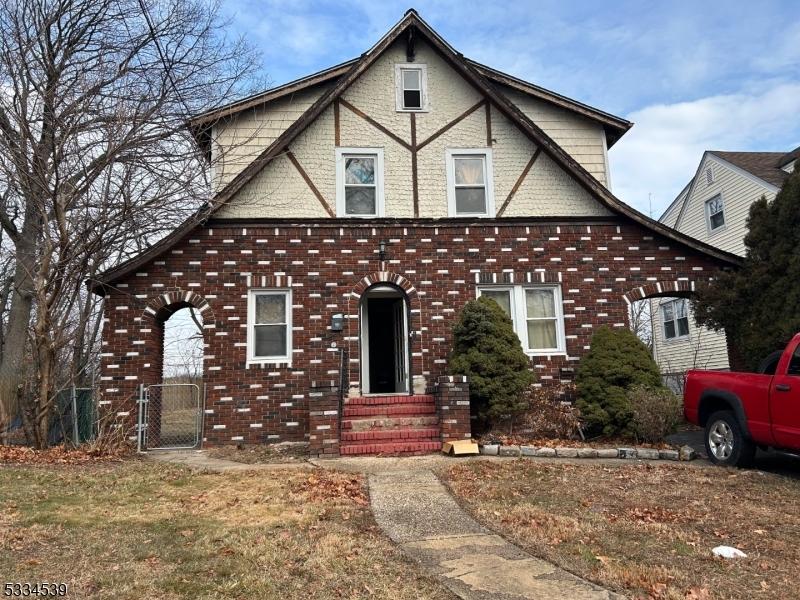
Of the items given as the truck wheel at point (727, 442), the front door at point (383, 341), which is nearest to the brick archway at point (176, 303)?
the front door at point (383, 341)

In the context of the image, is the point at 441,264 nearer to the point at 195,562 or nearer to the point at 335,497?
the point at 335,497

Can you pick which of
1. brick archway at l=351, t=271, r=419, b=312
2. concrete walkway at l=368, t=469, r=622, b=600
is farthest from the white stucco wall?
concrete walkway at l=368, t=469, r=622, b=600

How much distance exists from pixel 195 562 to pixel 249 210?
8.91 metres

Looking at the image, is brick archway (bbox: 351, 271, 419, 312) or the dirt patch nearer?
the dirt patch

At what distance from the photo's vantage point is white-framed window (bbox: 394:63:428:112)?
526 inches

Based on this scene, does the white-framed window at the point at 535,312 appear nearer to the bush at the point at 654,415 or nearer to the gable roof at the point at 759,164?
the bush at the point at 654,415

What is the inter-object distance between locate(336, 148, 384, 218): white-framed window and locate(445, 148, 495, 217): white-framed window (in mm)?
1552

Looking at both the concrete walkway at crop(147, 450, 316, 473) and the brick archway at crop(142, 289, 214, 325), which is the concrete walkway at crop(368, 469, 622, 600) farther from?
the brick archway at crop(142, 289, 214, 325)

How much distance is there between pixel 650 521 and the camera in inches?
227

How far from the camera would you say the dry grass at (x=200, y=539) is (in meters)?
4.09

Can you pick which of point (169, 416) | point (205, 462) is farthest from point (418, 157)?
point (169, 416)

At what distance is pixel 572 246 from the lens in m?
12.9

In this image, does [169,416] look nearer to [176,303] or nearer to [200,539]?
[176,303]

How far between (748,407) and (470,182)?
7.32 meters
